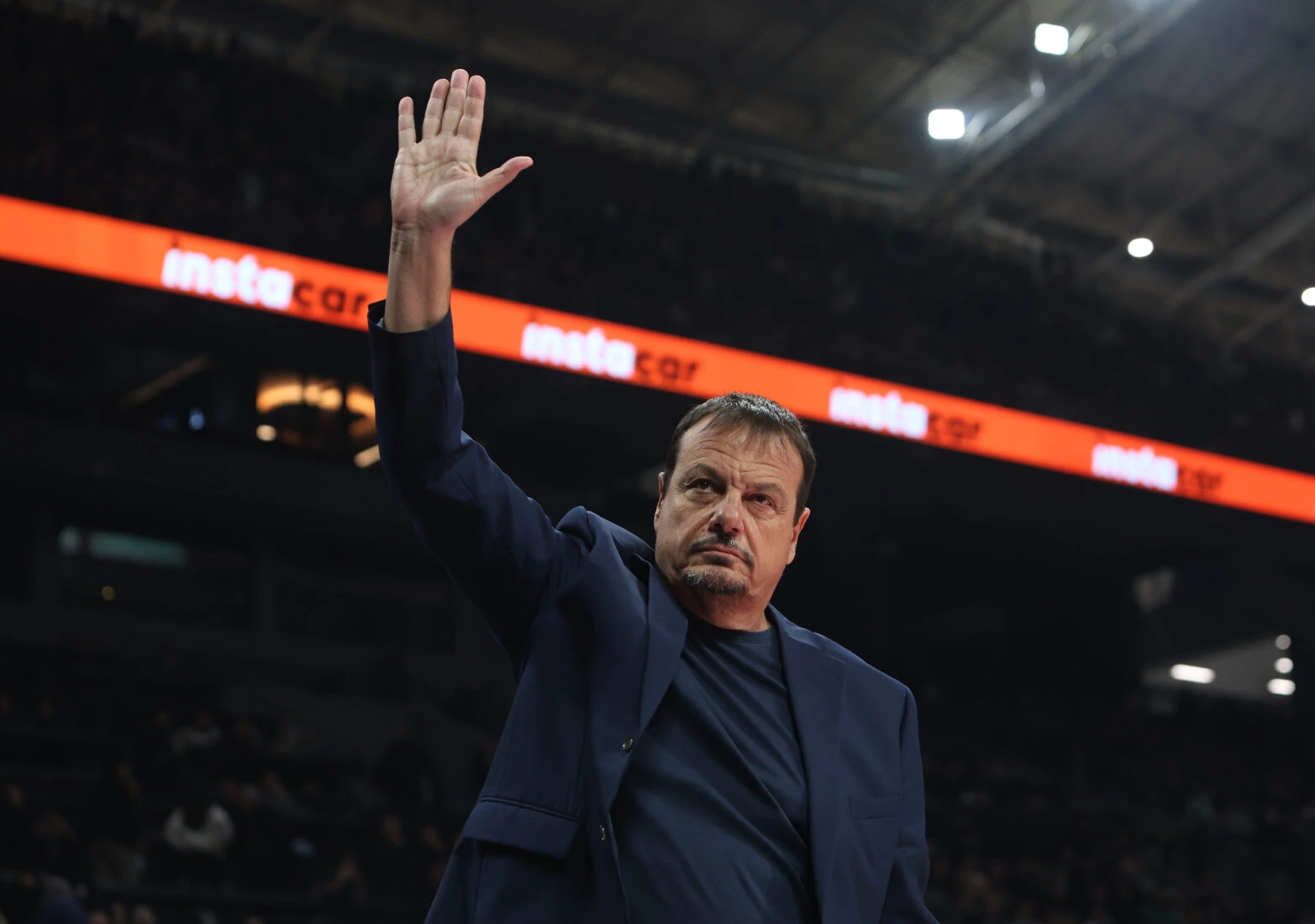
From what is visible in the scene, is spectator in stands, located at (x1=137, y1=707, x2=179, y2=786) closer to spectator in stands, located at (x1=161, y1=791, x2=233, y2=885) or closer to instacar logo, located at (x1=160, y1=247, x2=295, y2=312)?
spectator in stands, located at (x1=161, y1=791, x2=233, y2=885)

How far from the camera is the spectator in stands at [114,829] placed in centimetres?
751

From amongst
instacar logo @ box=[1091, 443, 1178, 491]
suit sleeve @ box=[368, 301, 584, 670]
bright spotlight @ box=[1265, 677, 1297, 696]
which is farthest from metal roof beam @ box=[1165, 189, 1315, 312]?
suit sleeve @ box=[368, 301, 584, 670]

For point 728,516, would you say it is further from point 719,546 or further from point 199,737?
point 199,737

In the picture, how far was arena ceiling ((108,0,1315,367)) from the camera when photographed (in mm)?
13391

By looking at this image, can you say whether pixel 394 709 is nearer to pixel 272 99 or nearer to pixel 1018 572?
pixel 272 99

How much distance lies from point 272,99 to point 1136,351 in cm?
890

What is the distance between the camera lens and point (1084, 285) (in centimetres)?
1706

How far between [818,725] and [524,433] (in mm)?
12503

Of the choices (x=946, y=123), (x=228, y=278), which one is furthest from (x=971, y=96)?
(x=228, y=278)

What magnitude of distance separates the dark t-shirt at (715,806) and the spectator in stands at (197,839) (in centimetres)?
675

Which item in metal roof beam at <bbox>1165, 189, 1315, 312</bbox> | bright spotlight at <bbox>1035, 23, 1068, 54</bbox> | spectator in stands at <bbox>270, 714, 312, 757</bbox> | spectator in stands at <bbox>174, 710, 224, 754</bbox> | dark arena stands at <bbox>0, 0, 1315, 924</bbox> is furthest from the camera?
metal roof beam at <bbox>1165, 189, 1315, 312</bbox>

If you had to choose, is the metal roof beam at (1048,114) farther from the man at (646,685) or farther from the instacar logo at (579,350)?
the man at (646,685)

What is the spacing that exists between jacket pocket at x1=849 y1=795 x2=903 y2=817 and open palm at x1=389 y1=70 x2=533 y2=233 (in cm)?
84

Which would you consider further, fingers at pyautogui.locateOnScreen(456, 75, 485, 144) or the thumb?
fingers at pyautogui.locateOnScreen(456, 75, 485, 144)
